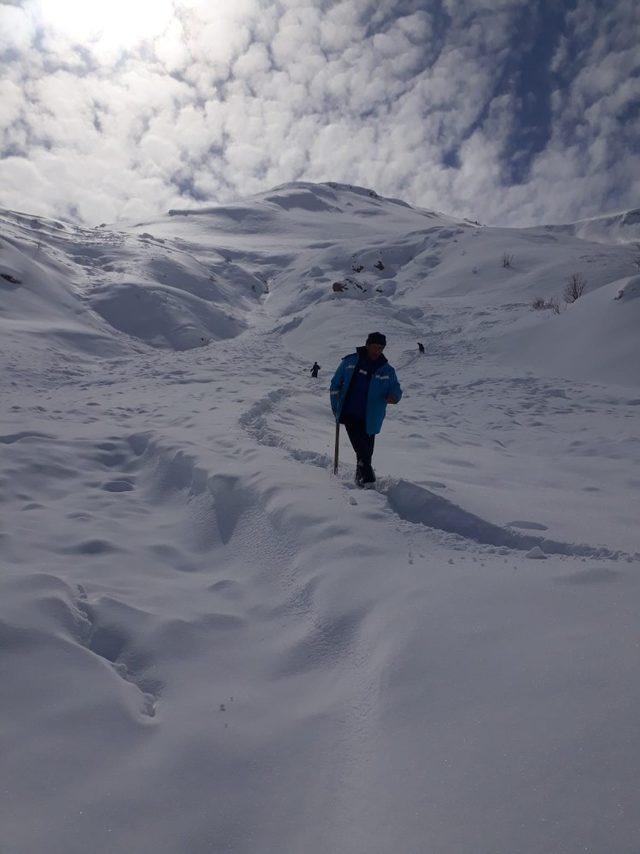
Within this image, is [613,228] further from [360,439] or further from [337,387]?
[360,439]

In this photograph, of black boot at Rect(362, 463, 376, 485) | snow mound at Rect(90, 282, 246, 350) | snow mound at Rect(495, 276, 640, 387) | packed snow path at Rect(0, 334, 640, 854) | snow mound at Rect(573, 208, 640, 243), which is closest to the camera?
packed snow path at Rect(0, 334, 640, 854)

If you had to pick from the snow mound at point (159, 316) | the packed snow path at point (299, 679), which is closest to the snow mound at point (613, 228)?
the snow mound at point (159, 316)

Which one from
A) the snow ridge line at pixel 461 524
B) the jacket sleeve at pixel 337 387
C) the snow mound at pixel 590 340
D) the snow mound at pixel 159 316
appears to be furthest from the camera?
the snow mound at pixel 159 316

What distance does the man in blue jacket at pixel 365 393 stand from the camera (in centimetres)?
563

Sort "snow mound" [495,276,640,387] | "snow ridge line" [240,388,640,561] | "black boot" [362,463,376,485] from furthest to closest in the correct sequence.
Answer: "snow mound" [495,276,640,387], "black boot" [362,463,376,485], "snow ridge line" [240,388,640,561]

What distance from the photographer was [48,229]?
28156 millimetres

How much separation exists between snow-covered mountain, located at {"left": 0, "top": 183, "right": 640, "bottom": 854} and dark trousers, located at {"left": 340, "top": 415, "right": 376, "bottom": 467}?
32cm

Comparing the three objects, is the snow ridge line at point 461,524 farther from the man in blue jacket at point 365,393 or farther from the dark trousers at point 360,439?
the man in blue jacket at point 365,393

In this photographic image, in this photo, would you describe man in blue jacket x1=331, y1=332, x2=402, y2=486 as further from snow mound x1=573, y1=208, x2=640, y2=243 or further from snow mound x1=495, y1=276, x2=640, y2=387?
snow mound x1=573, y1=208, x2=640, y2=243

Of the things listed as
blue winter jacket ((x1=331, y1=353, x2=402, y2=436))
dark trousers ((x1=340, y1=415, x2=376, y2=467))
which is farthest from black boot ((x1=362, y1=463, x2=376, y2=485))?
blue winter jacket ((x1=331, y1=353, x2=402, y2=436))

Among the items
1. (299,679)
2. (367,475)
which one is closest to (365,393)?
(367,475)

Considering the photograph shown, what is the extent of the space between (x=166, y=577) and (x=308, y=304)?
75.8 feet

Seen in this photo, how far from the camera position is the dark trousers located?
5.59m

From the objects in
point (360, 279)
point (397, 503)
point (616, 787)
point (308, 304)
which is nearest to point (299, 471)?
point (397, 503)
